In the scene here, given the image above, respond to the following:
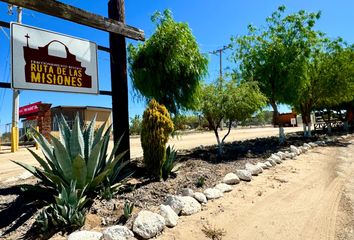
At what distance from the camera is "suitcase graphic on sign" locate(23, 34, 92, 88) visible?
5.66 m

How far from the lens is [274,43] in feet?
47.3

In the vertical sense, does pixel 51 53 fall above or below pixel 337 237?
above

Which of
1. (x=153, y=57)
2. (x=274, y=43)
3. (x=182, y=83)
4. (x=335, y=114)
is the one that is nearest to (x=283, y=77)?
(x=274, y=43)

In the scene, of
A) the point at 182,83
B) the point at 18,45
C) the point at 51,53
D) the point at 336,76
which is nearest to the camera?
the point at 18,45

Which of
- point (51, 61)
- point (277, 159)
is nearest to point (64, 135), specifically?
point (51, 61)

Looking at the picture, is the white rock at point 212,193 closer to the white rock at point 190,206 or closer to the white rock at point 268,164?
the white rock at point 190,206

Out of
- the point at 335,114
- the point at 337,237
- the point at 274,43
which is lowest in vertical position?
the point at 337,237

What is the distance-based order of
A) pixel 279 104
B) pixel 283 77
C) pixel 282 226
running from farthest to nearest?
pixel 279 104 < pixel 283 77 < pixel 282 226

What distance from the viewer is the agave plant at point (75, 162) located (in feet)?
16.2

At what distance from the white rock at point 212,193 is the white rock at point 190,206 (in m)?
0.48

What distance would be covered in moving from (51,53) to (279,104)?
12.1 m

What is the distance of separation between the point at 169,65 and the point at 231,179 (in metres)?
3.29

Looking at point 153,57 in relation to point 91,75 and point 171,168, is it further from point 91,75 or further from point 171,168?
point 171,168

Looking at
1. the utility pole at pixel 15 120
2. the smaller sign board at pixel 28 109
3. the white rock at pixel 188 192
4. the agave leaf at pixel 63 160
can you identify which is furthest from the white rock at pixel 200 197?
the smaller sign board at pixel 28 109
